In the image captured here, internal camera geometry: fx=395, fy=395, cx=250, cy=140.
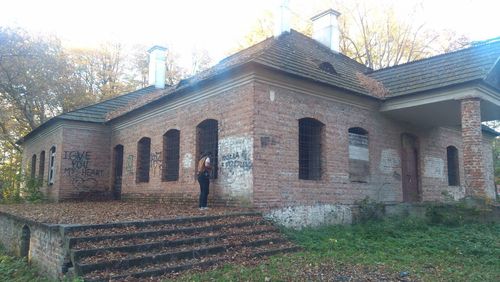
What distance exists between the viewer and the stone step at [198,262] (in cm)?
599

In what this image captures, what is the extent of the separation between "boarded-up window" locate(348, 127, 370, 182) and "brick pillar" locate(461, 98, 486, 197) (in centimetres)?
288

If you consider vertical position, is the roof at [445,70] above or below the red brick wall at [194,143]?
above

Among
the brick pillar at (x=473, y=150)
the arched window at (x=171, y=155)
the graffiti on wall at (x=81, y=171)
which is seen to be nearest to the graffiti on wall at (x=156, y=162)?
the arched window at (x=171, y=155)

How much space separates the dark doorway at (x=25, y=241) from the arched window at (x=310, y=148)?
7167 mm

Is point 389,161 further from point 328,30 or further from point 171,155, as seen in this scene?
point 171,155

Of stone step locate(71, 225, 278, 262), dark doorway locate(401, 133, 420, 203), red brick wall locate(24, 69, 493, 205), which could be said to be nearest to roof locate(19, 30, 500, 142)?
red brick wall locate(24, 69, 493, 205)

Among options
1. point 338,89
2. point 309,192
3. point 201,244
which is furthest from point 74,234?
point 338,89

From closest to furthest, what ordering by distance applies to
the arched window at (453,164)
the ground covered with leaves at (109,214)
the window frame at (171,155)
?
the ground covered with leaves at (109,214)
the window frame at (171,155)
the arched window at (453,164)

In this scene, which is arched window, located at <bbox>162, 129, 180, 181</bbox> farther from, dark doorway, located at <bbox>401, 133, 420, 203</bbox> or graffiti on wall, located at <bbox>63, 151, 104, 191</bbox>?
dark doorway, located at <bbox>401, 133, 420, 203</bbox>

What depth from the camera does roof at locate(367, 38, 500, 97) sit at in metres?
11.5

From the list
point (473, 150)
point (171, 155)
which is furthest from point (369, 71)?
point (171, 155)

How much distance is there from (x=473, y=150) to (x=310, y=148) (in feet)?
14.8

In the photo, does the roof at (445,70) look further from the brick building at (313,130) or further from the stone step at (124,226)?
the stone step at (124,226)

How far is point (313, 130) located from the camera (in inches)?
476
